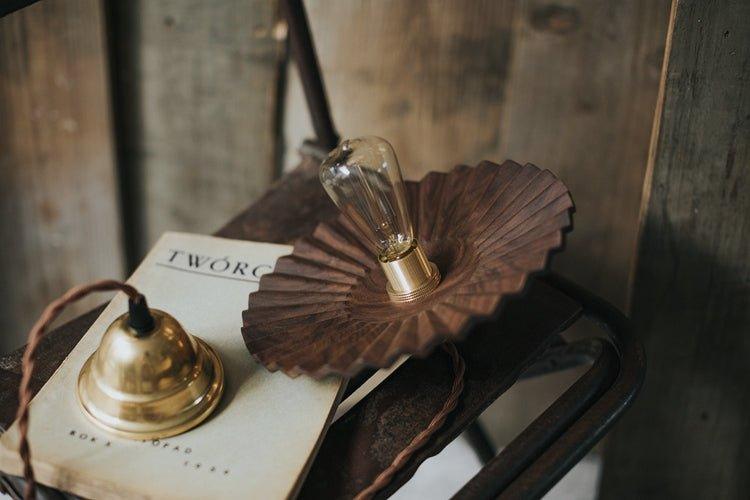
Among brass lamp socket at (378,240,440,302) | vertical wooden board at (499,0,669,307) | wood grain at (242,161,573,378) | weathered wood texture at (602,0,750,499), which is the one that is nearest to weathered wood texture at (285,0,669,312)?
Answer: vertical wooden board at (499,0,669,307)

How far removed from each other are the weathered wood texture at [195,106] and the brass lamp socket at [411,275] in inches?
20.9

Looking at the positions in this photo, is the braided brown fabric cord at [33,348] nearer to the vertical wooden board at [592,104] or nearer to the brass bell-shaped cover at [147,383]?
the brass bell-shaped cover at [147,383]

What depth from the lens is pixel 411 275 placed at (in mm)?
504

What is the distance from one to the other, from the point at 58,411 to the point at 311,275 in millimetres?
192

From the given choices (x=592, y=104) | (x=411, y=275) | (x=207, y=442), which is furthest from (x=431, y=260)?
(x=592, y=104)

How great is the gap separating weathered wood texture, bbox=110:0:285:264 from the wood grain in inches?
16.7

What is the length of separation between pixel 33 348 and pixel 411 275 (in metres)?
0.23

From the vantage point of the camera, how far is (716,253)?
2.32 ft

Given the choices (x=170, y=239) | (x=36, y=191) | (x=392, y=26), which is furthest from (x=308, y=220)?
(x=36, y=191)

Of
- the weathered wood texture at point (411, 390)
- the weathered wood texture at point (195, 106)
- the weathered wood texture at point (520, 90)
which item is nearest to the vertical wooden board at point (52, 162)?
the weathered wood texture at point (195, 106)

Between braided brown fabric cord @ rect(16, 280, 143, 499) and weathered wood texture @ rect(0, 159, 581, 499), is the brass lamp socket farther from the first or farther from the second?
braided brown fabric cord @ rect(16, 280, 143, 499)

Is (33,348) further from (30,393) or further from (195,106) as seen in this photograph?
(195,106)

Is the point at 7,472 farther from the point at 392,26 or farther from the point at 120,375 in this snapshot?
the point at 392,26

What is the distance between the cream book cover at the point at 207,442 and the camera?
439 millimetres
